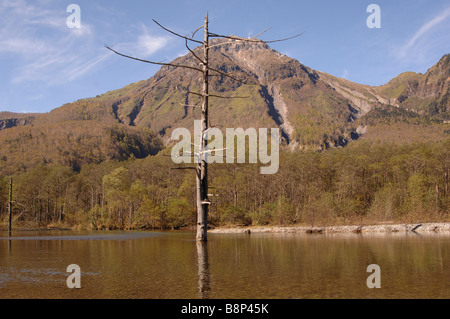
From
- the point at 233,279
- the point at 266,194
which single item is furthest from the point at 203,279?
the point at 266,194

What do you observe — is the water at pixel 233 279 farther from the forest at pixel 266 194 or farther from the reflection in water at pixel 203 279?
the forest at pixel 266 194

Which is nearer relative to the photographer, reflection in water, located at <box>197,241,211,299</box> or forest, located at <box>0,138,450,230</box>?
reflection in water, located at <box>197,241,211,299</box>

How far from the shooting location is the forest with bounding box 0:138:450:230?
Answer: 64.2 metres

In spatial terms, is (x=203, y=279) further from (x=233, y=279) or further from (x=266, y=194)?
(x=266, y=194)

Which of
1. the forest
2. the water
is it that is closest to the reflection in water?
the water

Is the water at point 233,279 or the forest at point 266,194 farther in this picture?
the forest at point 266,194

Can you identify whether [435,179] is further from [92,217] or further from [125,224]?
[92,217]

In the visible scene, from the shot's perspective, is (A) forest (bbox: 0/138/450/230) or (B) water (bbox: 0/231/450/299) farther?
(A) forest (bbox: 0/138/450/230)

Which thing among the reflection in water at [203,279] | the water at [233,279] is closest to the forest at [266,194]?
the water at [233,279]

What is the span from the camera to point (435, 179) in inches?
2948

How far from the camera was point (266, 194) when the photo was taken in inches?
3597

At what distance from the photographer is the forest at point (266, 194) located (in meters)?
64.2

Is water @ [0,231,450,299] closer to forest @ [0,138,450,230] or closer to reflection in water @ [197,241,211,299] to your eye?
reflection in water @ [197,241,211,299]
